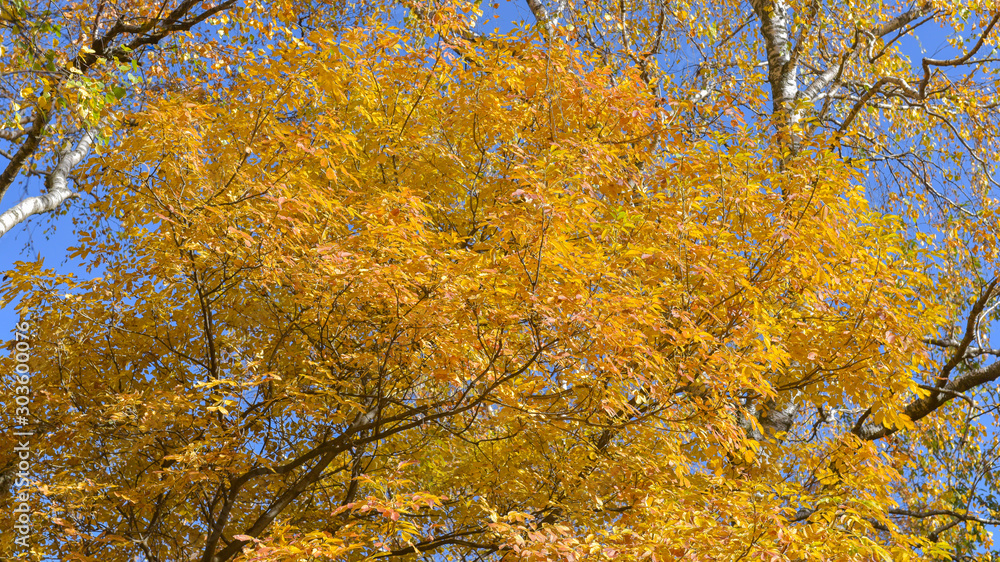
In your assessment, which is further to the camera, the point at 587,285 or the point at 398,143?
the point at 398,143

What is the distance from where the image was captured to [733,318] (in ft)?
15.8

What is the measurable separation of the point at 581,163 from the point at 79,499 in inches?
175

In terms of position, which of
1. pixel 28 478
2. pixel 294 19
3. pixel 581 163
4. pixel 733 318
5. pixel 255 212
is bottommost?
pixel 28 478

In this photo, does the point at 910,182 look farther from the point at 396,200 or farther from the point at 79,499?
the point at 79,499

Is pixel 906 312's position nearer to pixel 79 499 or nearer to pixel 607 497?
pixel 607 497

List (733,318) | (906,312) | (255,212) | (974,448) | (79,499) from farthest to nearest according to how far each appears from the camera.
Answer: (974,448) → (906,312) → (79,499) → (733,318) → (255,212)

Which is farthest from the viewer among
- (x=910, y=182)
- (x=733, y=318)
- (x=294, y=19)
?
(x=294, y=19)

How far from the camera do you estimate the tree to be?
4008 mm

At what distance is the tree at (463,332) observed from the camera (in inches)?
158

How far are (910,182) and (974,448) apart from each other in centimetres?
375

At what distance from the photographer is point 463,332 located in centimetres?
415

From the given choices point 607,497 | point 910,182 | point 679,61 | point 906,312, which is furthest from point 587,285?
point 910,182

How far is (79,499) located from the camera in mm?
5250

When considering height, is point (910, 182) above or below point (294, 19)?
below
